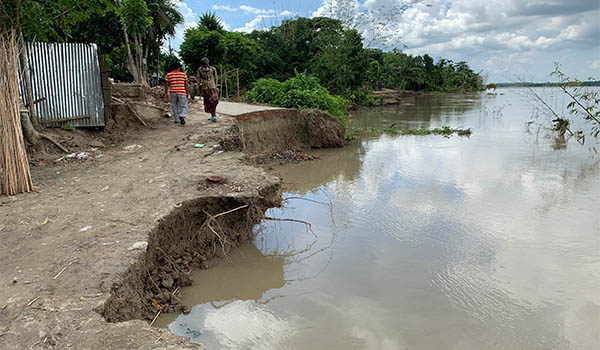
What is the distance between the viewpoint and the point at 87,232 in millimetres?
3689

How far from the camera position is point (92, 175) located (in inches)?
217

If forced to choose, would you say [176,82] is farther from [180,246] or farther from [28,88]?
[180,246]

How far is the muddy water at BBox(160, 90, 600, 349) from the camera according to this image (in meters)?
3.39

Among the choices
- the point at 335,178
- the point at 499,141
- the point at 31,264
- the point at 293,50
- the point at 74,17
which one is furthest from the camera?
the point at 293,50

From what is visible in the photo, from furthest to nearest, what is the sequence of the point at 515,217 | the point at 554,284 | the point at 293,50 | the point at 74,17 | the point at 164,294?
the point at 293,50 < the point at 74,17 < the point at 515,217 < the point at 554,284 < the point at 164,294

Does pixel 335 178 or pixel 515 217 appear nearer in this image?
pixel 515 217

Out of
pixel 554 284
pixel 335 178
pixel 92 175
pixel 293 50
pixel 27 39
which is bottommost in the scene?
pixel 554 284

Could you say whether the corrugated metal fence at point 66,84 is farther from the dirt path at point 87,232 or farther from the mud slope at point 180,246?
the mud slope at point 180,246

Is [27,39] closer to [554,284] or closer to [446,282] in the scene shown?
[446,282]

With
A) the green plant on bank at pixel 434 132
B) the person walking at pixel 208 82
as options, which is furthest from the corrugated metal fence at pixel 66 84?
the green plant on bank at pixel 434 132

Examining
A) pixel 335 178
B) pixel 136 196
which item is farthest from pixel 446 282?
pixel 335 178

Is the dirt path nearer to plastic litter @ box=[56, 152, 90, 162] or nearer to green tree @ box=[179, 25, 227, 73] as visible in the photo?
plastic litter @ box=[56, 152, 90, 162]

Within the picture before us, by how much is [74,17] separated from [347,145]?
762 centimetres

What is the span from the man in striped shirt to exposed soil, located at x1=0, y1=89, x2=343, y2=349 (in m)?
2.09
